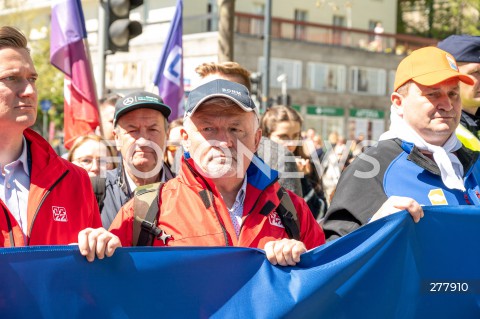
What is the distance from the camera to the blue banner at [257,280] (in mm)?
3107

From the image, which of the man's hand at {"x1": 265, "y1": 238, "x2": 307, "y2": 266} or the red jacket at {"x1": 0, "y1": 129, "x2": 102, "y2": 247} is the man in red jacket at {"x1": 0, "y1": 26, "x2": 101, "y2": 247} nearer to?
the red jacket at {"x1": 0, "y1": 129, "x2": 102, "y2": 247}

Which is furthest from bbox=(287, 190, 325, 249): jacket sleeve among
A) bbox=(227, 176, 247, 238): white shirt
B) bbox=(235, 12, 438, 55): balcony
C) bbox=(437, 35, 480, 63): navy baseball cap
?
bbox=(235, 12, 438, 55): balcony

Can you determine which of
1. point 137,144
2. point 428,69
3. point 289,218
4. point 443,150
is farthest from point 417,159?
point 137,144

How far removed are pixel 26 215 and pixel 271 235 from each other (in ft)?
3.14

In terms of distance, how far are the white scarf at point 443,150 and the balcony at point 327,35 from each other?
1246 inches

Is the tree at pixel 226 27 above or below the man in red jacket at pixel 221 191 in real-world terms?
below

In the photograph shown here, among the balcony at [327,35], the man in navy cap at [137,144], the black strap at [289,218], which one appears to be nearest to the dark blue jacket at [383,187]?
the black strap at [289,218]

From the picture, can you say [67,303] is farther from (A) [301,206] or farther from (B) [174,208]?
(A) [301,206]

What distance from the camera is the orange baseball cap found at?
3.87 meters

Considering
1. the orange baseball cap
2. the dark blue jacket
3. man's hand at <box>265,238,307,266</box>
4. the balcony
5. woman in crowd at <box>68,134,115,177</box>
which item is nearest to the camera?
man's hand at <box>265,238,307,266</box>

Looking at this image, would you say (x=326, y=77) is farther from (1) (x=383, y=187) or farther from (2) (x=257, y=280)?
(2) (x=257, y=280)

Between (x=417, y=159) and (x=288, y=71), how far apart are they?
115 ft

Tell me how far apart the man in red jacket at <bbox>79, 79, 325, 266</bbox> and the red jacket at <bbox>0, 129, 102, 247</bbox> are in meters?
0.15

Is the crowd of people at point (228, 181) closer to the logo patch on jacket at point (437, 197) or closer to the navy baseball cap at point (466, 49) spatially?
the logo patch on jacket at point (437, 197)
